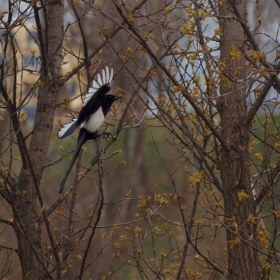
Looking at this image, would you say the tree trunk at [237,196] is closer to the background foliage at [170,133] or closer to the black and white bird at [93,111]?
the background foliage at [170,133]

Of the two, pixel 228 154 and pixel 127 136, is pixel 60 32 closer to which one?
pixel 228 154

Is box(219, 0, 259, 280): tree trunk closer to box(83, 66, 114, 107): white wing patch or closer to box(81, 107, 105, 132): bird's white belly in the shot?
box(83, 66, 114, 107): white wing patch

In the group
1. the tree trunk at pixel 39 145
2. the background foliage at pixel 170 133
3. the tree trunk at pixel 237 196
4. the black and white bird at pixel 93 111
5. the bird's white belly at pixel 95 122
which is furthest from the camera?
the bird's white belly at pixel 95 122

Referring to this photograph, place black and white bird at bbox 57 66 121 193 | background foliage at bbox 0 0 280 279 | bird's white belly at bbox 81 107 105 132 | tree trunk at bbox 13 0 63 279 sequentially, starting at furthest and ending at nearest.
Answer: bird's white belly at bbox 81 107 105 132, tree trunk at bbox 13 0 63 279, black and white bird at bbox 57 66 121 193, background foliage at bbox 0 0 280 279

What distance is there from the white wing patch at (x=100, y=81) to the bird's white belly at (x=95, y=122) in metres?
0.32

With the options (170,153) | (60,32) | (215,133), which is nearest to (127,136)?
(170,153)

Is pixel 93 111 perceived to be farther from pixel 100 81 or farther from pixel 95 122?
pixel 100 81

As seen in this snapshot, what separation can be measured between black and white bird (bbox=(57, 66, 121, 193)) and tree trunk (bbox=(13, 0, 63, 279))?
175mm

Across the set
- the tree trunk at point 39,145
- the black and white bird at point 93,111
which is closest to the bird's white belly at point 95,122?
the black and white bird at point 93,111

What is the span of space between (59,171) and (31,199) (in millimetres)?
13079

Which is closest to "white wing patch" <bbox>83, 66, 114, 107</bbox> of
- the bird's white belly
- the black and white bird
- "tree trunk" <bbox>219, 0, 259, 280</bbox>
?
the black and white bird

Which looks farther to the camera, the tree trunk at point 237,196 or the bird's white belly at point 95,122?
the bird's white belly at point 95,122

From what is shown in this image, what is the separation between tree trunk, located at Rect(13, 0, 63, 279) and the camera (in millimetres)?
3836

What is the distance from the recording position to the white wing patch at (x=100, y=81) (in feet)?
12.2
